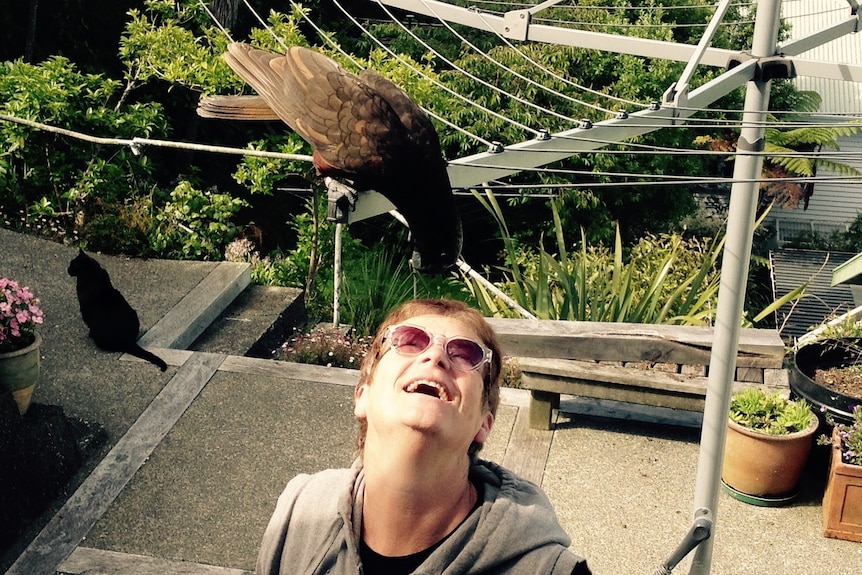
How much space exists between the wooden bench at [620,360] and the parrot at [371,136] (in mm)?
1195

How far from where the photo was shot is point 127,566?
13.8ft

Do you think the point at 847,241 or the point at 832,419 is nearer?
the point at 832,419

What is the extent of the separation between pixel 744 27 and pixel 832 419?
A: 1026 cm

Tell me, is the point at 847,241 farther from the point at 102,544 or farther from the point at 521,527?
the point at 521,527

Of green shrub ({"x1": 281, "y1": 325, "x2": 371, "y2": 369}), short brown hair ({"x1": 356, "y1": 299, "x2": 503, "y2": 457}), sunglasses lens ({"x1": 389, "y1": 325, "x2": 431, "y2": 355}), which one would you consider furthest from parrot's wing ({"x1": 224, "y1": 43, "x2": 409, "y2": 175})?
green shrub ({"x1": 281, "y1": 325, "x2": 371, "y2": 369})

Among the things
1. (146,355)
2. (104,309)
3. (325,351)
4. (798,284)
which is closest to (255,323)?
(325,351)

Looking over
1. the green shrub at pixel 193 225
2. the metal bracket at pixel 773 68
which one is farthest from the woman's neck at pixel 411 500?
the green shrub at pixel 193 225

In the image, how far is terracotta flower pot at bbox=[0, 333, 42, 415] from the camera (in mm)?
4789

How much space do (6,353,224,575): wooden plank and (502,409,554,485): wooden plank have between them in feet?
6.71

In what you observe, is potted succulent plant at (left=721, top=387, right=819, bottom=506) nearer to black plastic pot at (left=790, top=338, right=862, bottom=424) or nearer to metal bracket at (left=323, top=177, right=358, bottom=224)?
black plastic pot at (left=790, top=338, right=862, bottom=424)

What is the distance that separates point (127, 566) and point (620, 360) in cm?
295

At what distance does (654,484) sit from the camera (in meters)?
4.96

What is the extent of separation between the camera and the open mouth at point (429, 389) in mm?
1552

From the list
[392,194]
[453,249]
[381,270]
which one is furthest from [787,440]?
[381,270]
